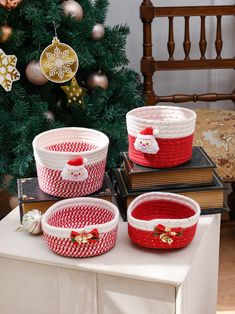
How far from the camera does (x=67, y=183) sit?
1151 millimetres

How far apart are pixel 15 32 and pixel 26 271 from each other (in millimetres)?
739

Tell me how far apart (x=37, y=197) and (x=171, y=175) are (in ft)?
0.94

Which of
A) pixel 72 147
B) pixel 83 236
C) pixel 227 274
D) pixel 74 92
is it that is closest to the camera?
pixel 83 236

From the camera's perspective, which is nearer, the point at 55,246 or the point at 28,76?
the point at 55,246

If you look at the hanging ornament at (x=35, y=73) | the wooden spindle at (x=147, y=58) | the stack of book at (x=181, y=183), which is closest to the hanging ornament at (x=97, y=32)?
the hanging ornament at (x=35, y=73)

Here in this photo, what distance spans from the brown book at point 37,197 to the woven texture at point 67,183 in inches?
0.6

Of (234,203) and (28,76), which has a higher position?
(28,76)

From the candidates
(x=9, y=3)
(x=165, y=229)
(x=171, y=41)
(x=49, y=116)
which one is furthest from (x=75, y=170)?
(x=171, y=41)

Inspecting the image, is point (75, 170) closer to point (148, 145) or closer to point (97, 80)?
point (148, 145)

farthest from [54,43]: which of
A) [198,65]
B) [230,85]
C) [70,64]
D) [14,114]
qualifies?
[230,85]

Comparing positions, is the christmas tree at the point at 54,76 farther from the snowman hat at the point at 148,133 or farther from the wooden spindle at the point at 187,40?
the snowman hat at the point at 148,133

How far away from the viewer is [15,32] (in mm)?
1546

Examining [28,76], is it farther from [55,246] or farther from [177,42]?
[177,42]

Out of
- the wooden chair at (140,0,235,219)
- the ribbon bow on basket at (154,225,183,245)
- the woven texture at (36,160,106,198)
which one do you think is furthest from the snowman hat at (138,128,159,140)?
the wooden chair at (140,0,235,219)
